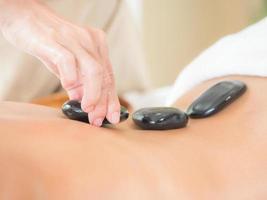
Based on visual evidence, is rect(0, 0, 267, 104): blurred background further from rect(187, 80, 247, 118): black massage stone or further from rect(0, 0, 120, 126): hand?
rect(187, 80, 247, 118): black massage stone

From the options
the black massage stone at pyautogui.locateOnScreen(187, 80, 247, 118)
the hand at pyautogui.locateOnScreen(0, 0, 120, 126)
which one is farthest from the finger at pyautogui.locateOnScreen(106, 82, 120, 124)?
the black massage stone at pyautogui.locateOnScreen(187, 80, 247, 118)

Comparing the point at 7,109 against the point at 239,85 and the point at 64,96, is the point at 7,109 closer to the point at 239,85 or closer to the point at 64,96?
the point at 239,85

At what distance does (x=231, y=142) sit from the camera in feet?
2.57

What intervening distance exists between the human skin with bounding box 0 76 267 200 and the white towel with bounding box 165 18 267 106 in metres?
0.17

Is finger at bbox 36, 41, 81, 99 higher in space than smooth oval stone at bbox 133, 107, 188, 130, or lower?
lower

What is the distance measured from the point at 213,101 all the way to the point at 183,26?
72.7 inches

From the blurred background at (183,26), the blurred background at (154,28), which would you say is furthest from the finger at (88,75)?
the blurred background at (183,26)

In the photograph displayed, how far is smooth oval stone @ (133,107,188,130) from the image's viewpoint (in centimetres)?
79

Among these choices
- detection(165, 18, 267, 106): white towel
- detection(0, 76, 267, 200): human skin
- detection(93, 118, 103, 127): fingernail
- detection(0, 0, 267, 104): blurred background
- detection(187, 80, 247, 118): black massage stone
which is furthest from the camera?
detection(0, 0, 267, 104): blurred background

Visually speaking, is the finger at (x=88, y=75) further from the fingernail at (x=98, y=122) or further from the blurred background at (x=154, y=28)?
the blurred background at (x=154, y=28)

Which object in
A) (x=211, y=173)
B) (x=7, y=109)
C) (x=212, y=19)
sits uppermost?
(x=211, y=173)

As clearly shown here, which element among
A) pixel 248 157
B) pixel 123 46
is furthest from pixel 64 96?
pixel 248 157

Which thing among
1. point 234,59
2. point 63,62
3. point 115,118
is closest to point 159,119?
point 115,118

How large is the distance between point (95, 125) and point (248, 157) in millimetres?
215
